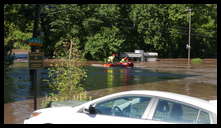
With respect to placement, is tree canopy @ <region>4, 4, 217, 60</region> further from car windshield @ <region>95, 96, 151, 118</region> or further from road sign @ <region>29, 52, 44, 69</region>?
car windshield @ <region>95, 96, 151, 118</region>

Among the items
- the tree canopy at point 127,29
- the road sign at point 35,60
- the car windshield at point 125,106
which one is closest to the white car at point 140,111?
the car windshield at point 125,106

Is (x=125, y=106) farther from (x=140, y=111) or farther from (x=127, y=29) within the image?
(x=127, y=29)

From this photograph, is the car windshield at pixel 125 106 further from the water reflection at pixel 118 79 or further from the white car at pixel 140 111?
the water reflection at pixel 118 79

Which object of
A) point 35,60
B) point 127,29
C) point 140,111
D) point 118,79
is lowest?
point 118,79

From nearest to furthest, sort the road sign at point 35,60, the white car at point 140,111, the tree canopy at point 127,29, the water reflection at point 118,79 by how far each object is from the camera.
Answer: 1. the white car at point 140,111
2. the road sign at point 35,60
3. the water reflection at point 118,79
4. the tree canopy at point 127,29

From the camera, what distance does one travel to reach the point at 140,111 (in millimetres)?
6652

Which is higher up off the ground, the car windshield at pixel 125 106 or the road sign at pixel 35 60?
the road sign at pixel 35 60

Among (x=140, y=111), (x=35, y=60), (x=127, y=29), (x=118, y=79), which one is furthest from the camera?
(x=127, y=29)

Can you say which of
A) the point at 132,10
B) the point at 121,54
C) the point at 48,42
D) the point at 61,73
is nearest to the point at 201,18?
the point at 132,10

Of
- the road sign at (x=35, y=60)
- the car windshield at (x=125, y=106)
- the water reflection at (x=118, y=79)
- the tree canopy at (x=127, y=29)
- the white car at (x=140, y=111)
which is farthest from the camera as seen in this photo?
the tree canopy at (x=127, y=29)

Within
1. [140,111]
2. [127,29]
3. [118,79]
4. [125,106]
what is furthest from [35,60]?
[127,29]

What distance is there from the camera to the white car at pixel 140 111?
6.37 meters

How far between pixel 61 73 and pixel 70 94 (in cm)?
71

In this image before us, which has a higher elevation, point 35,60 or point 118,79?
point 35,60
